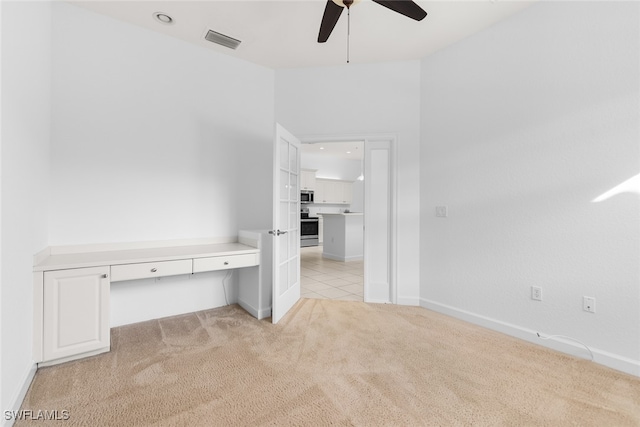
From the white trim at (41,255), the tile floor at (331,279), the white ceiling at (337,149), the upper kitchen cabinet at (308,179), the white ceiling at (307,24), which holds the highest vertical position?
the white ceiling at (337,149)

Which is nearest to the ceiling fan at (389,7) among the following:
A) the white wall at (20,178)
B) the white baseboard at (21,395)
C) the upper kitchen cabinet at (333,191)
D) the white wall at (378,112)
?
the white wall at (378,112)

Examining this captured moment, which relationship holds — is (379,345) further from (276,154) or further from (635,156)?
(635,156)

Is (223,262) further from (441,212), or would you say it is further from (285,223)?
(441,212)

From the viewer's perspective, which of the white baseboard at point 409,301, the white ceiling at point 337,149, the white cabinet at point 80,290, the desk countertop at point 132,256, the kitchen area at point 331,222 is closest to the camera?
the white cabinet at point 80,290

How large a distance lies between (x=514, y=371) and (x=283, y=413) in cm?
161

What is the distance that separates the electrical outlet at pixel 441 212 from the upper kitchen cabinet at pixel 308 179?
5839 millimetres

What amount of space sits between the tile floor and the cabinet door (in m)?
2.13

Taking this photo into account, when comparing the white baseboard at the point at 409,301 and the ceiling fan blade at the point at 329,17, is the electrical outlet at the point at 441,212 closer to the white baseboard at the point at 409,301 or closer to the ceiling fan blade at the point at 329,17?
the white baseboard at the point at 409,301

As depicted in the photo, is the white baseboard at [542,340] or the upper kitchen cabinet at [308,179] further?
the upper kitchen cabinet at [308,179]

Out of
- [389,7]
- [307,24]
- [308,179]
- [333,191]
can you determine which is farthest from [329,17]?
[333,191]

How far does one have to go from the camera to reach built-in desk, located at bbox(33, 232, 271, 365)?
1.91 m

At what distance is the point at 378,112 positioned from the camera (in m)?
3.36

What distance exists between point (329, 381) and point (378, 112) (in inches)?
113

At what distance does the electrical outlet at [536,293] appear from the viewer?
7.72 ft
